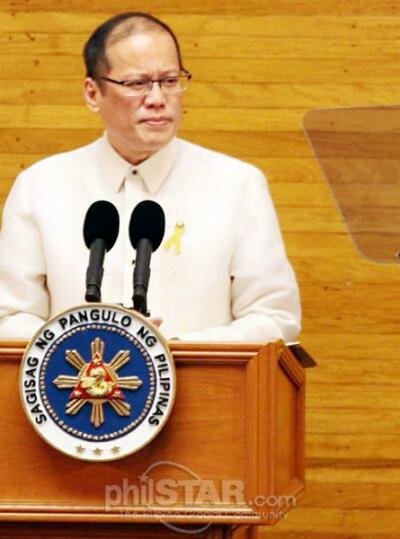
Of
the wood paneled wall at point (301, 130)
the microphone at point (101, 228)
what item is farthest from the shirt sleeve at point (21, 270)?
the wood paneled wall at point (301, 130)

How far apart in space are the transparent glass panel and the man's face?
1.04m

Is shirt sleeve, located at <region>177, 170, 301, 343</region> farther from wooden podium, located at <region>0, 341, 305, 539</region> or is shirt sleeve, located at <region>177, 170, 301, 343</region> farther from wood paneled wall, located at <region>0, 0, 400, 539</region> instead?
wood paneled wall, located at <region>0, 0, 400, 539</region>

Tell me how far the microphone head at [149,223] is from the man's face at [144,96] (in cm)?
50

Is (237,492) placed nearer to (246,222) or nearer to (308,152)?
(246,222)

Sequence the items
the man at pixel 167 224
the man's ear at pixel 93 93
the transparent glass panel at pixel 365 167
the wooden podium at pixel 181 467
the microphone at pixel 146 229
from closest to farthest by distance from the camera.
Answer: the wooden podium at pixel 181 467
the microphone at pixel 146 229
the man at pixel 167 224
the man's ear at pixel 93 93
the transparent glass panel at pixel 365 167

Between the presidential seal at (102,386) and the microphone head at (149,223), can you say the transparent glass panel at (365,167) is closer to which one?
the microphone head at (149,223)

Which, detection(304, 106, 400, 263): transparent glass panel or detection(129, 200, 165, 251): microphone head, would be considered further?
detection(304, 106, 400, 263): transparent glass panel

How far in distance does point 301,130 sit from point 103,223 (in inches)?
67.9

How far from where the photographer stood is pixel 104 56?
3.75 m

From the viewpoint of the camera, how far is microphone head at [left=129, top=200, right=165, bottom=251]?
3.20 meters

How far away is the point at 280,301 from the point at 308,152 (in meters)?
1.29

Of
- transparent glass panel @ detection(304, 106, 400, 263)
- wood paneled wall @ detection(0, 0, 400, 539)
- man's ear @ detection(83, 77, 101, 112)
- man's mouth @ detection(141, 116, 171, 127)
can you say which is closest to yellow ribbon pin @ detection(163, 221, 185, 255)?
man's mouth @ detection(141, 116, 171, 127)

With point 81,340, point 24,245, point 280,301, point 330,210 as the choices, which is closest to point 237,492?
point 81,340

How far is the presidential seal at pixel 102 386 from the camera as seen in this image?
3045 mm
